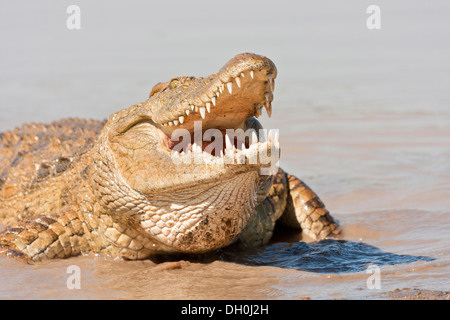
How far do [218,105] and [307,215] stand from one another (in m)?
2.59

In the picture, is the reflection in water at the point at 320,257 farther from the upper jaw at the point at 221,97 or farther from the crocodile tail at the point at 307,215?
the upper jaw at the point at 221,97

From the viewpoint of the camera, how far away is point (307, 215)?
661 centimetres

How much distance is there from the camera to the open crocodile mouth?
13.4ft

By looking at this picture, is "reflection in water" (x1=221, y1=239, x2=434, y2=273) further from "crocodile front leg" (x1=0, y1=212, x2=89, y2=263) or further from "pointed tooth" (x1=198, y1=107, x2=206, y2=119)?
"pointed tooth" (x1=198, y1=107, x2=206, y2=119)

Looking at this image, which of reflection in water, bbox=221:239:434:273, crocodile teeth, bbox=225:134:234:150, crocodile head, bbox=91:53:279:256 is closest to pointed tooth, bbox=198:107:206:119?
crocodile head, bbox=91:53:279:256

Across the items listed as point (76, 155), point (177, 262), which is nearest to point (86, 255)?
point (177, 262)

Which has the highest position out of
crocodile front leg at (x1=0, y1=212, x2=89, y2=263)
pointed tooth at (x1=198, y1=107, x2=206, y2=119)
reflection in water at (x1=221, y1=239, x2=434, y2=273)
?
pointed tooth at (x1=198, y1=107, x2=206, y2=119)

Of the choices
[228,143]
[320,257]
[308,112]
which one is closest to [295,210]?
[320,257]

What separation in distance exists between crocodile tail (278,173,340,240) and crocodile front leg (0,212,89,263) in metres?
2.31

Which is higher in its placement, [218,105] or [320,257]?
[218,105]

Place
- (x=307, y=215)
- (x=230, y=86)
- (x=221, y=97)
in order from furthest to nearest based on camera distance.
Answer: (x=307, y=215), (x=221, y=97), (x=230, y=86)

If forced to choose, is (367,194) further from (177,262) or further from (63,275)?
(63,275)

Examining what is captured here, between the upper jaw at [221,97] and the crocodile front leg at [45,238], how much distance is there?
4.62 ft

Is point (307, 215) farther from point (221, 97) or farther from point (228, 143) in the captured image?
point (221, 97)
